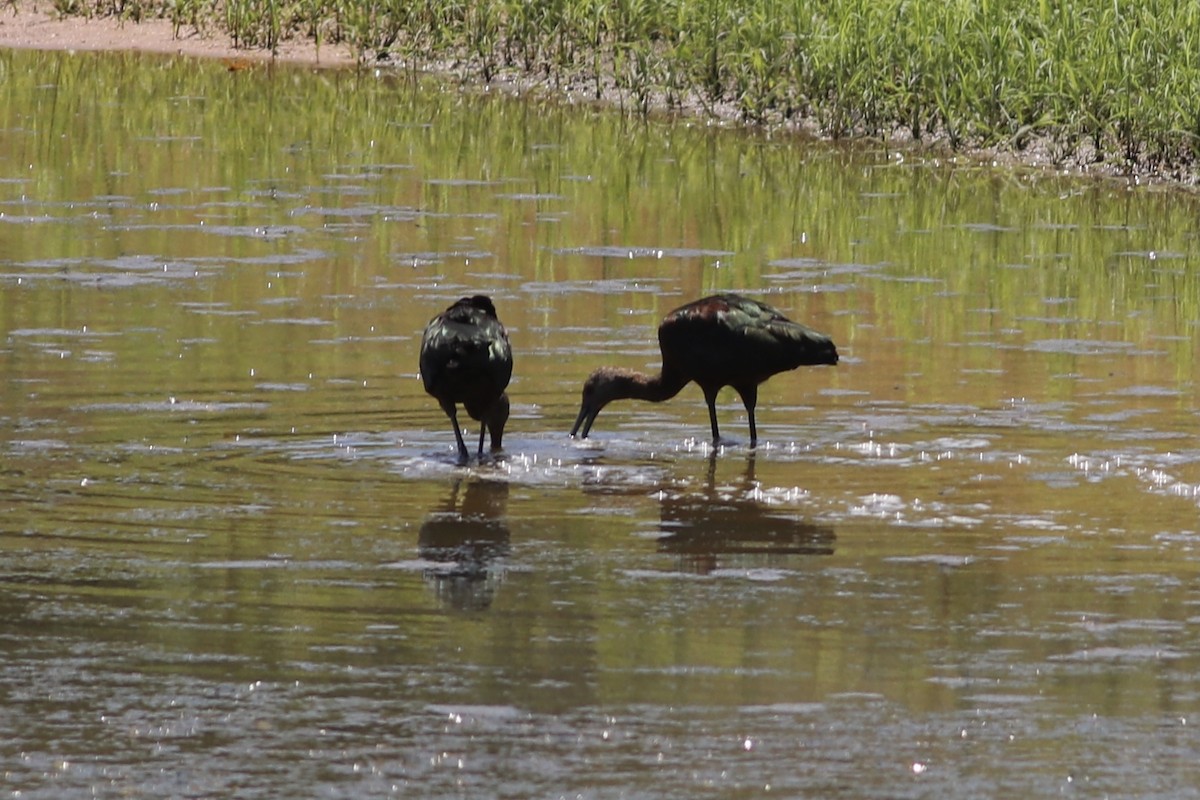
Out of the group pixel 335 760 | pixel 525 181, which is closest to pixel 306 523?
pixel 335 760

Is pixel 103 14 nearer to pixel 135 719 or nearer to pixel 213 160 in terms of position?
pixel 213 160

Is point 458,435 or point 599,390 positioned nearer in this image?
point 458,435

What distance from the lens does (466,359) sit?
8.09m

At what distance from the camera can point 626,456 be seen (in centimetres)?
824

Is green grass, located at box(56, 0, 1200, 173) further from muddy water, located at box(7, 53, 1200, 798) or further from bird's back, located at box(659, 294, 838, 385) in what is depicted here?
bird's back, located at box(659, 294, 838, 385)

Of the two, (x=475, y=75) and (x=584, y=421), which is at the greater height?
(x=475, y=75)

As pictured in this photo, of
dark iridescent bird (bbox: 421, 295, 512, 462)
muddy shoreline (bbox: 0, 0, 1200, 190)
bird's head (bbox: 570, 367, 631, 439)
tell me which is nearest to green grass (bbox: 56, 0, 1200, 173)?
muddy shoreline (bbox: 0, 0, 1200, 190)

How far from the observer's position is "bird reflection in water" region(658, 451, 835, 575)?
21.8ft

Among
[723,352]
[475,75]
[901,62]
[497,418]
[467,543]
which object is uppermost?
[901,62]

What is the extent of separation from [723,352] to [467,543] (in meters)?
2.06

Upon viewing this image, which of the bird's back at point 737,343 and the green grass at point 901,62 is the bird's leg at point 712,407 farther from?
the green grass at point 901,62

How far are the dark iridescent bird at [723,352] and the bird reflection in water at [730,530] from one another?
3.09 ft

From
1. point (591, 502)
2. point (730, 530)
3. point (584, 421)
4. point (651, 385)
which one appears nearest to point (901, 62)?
point (651, 385)

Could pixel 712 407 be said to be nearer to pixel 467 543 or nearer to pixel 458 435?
pixel 458 435
